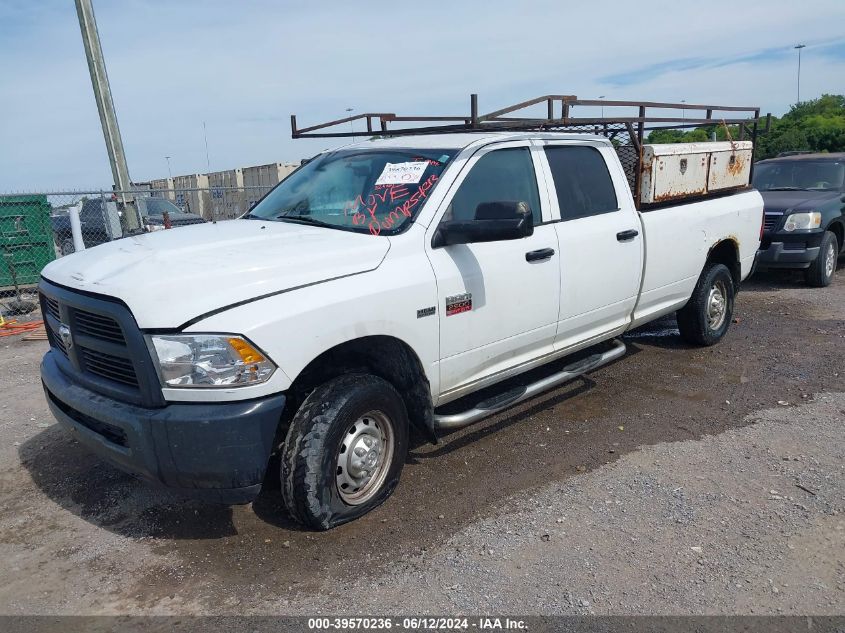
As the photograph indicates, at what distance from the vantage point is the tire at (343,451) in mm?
3209

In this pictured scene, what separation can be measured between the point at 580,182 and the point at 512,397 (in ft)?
5.46

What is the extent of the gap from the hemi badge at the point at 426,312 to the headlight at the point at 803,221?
24.3 feet

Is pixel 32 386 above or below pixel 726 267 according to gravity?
below

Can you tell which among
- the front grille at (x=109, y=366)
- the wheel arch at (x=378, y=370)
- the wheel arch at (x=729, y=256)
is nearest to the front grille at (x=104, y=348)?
the front grille at (x=109, y=366)

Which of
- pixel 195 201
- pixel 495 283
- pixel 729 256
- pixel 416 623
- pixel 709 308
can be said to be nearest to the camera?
pixel 416 623

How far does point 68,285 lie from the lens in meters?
3.29

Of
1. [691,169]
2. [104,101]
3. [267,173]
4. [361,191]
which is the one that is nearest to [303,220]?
[361,191]

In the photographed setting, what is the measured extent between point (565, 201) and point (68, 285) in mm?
3049

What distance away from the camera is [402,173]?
4.05m

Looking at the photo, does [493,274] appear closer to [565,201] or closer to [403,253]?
[403,253]

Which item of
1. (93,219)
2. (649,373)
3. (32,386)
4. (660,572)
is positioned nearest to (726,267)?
(649,373)

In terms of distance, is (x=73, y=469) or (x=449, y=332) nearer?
(x=449, y=332)

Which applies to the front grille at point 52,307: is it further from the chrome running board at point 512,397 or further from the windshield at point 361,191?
the chrome running board at point 512,397

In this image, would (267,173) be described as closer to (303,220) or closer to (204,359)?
(303,220)
